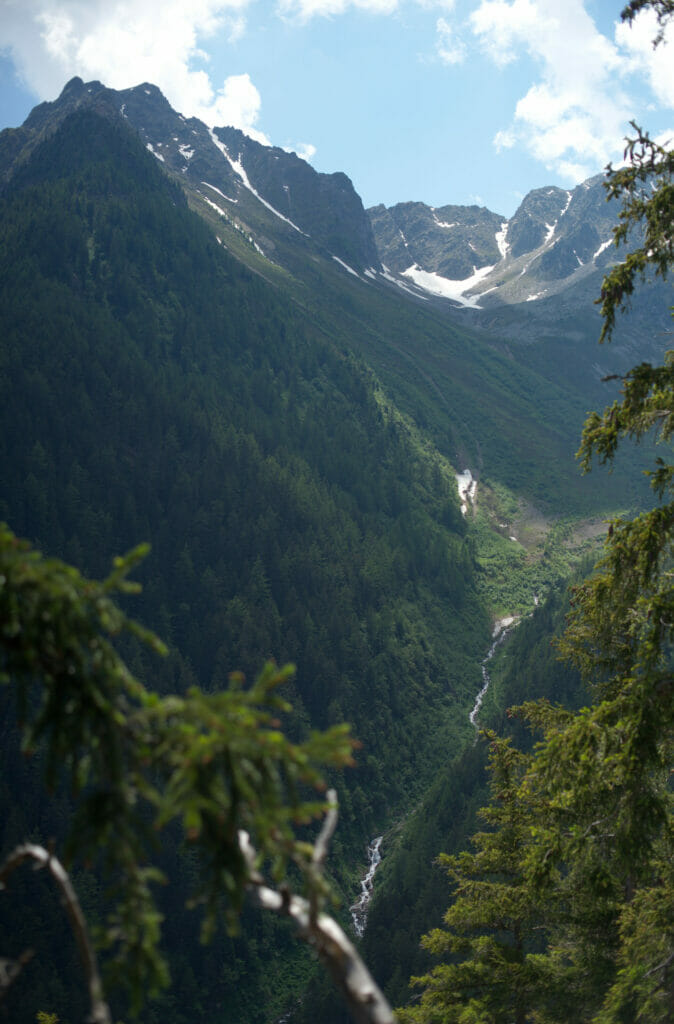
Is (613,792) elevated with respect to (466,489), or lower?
lower

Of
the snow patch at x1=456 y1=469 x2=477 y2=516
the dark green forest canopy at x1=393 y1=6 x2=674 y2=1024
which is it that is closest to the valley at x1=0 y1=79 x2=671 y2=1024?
the snow patch at x1=456 y1=469 x2=477 y2=516

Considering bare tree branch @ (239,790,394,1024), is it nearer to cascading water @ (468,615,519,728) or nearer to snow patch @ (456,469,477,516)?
cascading water @ (468,615,519,728)

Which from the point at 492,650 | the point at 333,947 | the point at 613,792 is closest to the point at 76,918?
the point at 333,947

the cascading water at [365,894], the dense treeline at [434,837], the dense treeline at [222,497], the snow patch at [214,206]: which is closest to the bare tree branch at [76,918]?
the dense treeline at [434,837]

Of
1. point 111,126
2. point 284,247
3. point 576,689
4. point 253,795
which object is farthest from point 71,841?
point 284,247

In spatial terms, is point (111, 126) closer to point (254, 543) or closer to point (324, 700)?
point (254, 543)

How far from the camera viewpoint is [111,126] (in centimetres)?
14438

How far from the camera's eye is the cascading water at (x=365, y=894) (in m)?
51.9

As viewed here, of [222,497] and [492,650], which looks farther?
[492,650]

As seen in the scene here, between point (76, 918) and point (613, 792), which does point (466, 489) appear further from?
point (76, 918)

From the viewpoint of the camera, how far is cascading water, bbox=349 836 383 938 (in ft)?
170

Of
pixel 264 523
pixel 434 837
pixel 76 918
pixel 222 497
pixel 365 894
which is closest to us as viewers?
pixel 76 918

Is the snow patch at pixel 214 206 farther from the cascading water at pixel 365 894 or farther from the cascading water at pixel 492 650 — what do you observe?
the cascading water at pixel 365 894

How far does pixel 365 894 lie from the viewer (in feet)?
183
